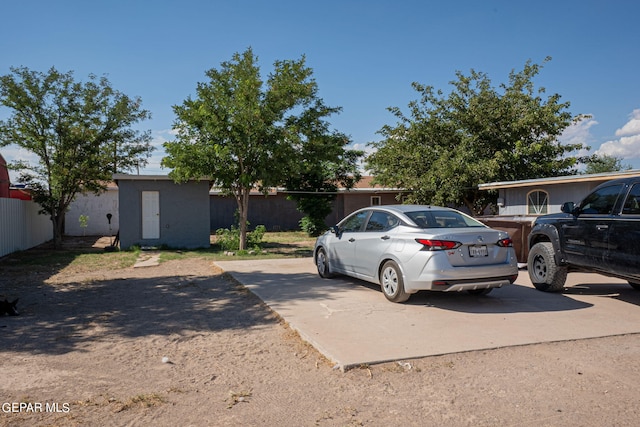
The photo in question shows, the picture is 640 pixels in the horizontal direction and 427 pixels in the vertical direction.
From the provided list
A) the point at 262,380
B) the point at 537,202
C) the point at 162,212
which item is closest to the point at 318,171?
the point at 162,212

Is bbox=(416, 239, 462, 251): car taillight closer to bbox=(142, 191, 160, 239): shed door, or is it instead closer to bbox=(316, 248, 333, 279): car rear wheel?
bbox=(316, 248, 333, 279): car rear wheel

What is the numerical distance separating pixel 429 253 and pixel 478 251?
0.74m

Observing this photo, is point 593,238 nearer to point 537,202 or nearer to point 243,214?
point 537,202

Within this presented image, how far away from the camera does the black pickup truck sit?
6566 millimetres

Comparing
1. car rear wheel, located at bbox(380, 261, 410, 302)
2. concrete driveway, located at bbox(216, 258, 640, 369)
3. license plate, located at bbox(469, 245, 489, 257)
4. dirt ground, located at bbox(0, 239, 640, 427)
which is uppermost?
license plate, located at bbox(469, 245, 489, 257)

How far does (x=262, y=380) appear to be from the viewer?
14.4ft

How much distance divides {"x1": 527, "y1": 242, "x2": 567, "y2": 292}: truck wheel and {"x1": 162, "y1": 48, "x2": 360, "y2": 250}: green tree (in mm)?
8522

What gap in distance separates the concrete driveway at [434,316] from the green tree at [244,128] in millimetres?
6437

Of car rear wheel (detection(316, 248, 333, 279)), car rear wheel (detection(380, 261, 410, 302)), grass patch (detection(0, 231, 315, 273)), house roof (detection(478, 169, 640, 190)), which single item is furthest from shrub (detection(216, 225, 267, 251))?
car rear wheel (detection(380, 261, 410, 302))

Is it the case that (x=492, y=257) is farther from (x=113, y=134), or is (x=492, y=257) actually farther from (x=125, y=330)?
(x=113, y=134)

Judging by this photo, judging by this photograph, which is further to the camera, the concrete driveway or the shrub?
the shrub

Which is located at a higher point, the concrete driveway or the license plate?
the license plate

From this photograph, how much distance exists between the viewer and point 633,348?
5238mm

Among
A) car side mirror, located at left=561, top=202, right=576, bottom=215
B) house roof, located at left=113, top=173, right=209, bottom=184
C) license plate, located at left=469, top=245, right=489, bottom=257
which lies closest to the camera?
license plate, located at left=469, top=245, right=489, bottom=257
